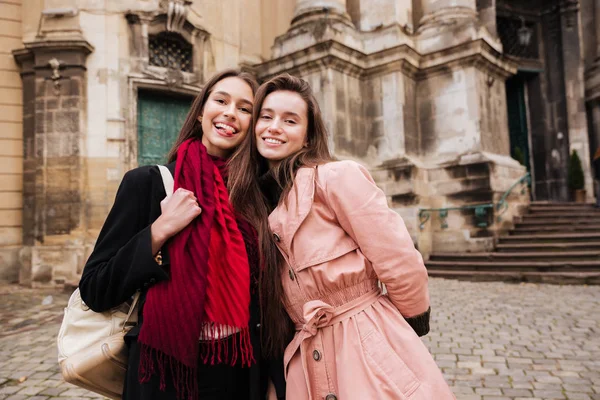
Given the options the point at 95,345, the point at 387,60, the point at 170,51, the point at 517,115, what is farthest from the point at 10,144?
the point at 517,115

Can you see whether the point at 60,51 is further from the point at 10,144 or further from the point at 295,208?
the point at 295,208

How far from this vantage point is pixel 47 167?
9281 mm

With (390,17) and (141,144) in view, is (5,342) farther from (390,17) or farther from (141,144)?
(390,17)

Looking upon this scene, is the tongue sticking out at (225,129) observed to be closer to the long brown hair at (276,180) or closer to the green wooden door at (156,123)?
the long brown hair at (276,180)

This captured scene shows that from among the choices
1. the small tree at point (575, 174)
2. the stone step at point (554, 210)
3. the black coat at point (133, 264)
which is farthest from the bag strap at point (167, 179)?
the small tree at point (575, 174)

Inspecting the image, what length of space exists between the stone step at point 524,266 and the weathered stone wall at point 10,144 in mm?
9170

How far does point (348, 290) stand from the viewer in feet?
5.09

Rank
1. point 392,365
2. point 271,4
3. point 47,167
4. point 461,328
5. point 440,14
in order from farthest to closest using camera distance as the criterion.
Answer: point 271,4 < point 440,14 < point 47,167 < point 461,328 < point 392,365

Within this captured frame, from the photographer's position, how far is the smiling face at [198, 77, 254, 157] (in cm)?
190

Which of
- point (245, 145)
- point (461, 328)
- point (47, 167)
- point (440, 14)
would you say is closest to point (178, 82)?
point (47, 167)

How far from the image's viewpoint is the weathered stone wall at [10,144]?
31.6 feet

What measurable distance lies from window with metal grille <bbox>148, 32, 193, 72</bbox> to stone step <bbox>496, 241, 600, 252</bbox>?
8.42 meters

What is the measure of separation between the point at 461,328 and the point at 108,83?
8630mm

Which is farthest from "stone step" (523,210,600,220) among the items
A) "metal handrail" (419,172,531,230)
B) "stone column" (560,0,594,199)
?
"stone column" (560,0,594,199)
